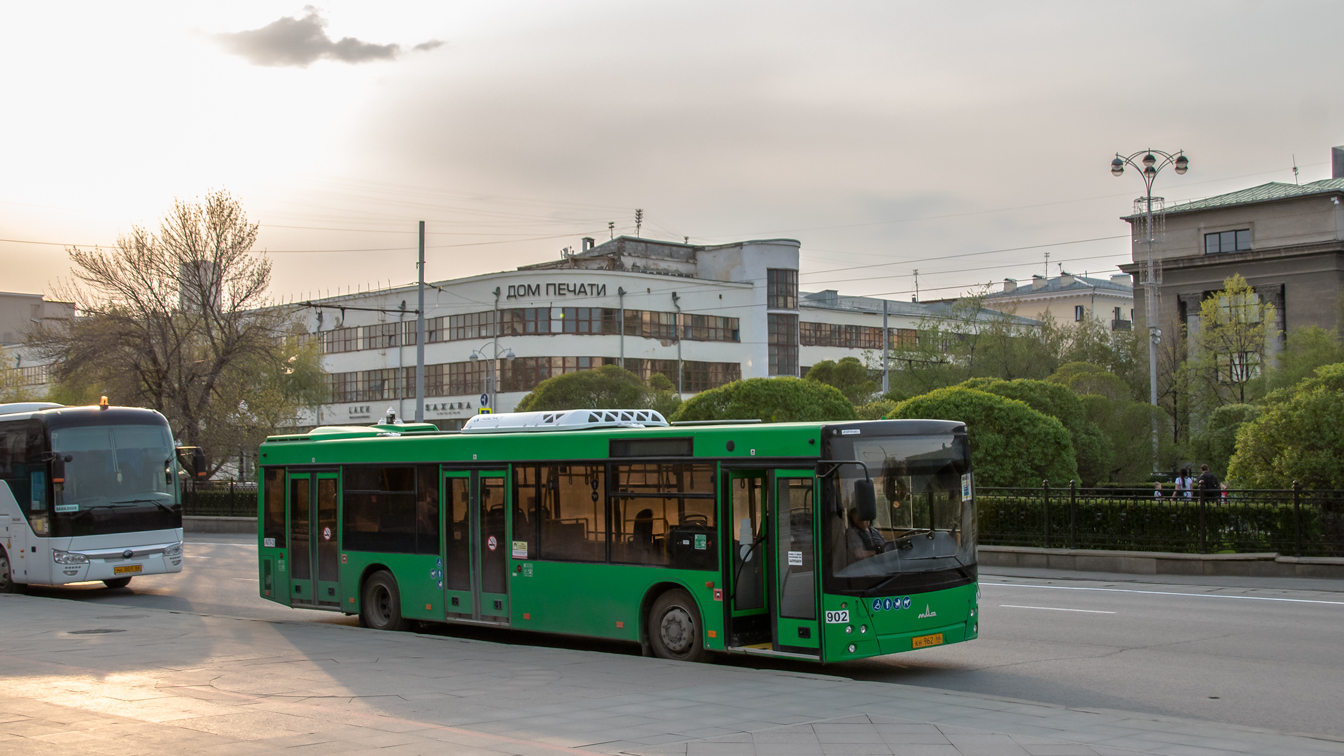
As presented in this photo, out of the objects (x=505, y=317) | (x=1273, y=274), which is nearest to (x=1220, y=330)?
(x=1273, y=274)

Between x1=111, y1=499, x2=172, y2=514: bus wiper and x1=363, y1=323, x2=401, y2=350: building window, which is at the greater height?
x1=363, y1=323, x2=401, y2=350: building window

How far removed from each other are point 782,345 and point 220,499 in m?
43.9

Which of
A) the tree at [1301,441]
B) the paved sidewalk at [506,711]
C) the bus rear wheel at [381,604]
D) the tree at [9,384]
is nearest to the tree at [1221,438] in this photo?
the tree at [1301,441]

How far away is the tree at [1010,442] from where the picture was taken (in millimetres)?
26234

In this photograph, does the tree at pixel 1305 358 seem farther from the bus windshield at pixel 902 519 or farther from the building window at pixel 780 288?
the bus windshield at pixel 902 519

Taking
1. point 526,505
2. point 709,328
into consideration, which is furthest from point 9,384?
point 526,505

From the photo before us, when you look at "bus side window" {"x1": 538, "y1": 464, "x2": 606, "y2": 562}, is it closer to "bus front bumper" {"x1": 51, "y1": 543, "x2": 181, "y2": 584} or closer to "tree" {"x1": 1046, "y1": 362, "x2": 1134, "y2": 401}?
"bus front bumper" {"x1": 51, "y1": 543, "x2": 181, "y2": 584}

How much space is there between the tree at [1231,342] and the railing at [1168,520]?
89.4 ft

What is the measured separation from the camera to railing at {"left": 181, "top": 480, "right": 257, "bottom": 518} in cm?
4419

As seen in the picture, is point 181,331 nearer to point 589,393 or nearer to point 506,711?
point 589,393

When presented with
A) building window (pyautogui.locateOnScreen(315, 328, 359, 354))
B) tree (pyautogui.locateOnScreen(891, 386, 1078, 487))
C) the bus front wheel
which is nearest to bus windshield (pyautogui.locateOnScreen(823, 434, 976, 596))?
tree (pyautogui.locateOnScreen(891, 386, 1078, 487))

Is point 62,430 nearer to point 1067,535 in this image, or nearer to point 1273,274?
point 1067,535

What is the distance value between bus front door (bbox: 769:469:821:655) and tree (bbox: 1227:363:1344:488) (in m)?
15.4

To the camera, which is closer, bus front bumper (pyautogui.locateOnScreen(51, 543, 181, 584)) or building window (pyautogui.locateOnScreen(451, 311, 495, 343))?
bus front bumper (pyautogui.locateOnScreen(51, 543, 181, 584))
